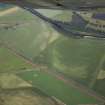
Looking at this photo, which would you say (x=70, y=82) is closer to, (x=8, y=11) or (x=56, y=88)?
(x=56, y=88)

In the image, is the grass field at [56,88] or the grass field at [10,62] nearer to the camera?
the grass field at [56,88]

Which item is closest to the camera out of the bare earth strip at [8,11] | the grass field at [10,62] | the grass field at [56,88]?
the grass field at [56,88]

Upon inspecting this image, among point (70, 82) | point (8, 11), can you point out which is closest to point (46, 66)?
point (70, 82)

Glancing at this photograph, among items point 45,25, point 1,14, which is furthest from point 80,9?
point 1,14

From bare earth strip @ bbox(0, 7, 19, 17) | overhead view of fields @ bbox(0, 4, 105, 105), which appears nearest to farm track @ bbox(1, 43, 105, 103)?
overhead view of fields @ bbox(0, 4, 105, 105)

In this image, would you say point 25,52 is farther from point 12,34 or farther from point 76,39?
point 76,39

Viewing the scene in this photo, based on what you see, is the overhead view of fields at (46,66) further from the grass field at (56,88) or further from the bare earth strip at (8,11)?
the bare earth strip at (8,11)

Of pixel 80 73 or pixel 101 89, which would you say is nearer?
pixel 101 89

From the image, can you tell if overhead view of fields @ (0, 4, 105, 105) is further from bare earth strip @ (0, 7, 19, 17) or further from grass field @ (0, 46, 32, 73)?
bare earth strip @ (0, 7, 19, 17)

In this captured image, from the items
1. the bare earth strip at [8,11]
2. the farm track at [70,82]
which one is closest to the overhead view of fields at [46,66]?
the farm track at [70,82]
